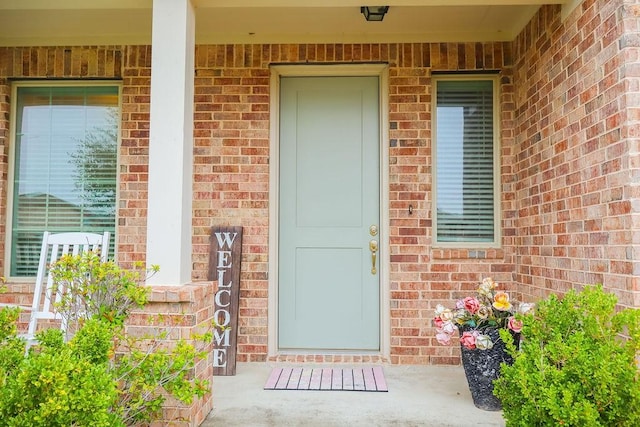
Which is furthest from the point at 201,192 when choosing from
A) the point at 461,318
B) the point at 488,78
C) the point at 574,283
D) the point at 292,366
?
the point at 574,283

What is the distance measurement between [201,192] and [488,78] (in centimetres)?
240

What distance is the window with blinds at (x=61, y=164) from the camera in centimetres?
403

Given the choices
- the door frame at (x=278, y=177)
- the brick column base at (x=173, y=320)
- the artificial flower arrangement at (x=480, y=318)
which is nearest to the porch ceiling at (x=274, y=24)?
the door frame at (x=278, y=177)

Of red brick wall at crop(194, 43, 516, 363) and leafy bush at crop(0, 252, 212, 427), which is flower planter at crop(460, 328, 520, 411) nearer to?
red brick wall at crop(194, 43, 516, 363)

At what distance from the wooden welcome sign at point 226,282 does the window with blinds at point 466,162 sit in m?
1.55

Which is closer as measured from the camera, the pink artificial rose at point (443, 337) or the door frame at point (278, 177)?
the pink artificial rose at point (443, 337)

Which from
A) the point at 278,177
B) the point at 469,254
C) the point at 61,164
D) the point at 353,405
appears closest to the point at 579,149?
the point at 469,254

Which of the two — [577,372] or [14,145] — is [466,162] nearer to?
[577,372]

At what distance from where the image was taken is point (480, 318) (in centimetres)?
298

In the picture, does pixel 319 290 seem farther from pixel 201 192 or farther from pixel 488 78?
pixel 488 78

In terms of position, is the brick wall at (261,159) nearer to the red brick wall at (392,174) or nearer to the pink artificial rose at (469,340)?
the red brick wall at (392,174)

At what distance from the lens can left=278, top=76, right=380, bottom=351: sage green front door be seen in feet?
13.1

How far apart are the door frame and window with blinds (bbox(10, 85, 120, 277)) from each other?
49.3 inches


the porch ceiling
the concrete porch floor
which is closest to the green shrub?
the concrete porch floor
